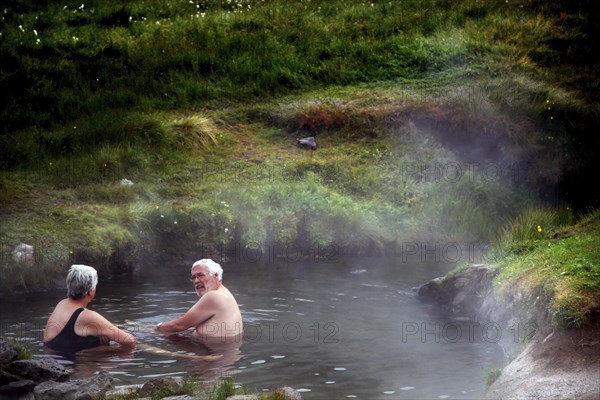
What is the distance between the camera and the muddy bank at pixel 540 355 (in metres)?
9.24

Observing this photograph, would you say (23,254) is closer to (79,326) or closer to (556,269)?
(79,326)

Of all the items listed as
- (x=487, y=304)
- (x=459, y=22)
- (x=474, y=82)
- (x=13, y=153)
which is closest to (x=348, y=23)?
(x=459, y=22)

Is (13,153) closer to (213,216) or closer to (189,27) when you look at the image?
(213,216)

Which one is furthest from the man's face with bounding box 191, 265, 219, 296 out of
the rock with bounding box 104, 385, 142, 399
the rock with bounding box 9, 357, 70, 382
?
the rock with bounding box 104, 385, 142, 399

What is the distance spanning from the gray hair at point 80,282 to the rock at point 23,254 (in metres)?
3.50

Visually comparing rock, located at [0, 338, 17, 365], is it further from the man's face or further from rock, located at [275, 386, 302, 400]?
the man's face

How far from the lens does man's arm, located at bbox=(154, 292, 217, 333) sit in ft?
42.4

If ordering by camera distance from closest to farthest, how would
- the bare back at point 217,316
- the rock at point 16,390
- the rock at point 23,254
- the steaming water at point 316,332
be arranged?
the rock at point 16,390, the steaming water at point 316,332, the bare back at point 217,316, the rock at point 23,254

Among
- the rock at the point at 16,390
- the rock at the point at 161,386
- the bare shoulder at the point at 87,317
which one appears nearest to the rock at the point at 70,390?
the rock at the point at 16,390

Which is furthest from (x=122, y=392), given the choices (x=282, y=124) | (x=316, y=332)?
(x=282, y=124)

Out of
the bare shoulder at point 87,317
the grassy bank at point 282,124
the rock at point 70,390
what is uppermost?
the grassy bank at point 282,124

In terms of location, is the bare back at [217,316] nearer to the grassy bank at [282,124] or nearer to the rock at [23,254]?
the grassy bank at [282,124]

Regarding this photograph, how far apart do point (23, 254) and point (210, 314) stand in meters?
4.08

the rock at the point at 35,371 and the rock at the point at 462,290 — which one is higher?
the rock at the point at 462,290
